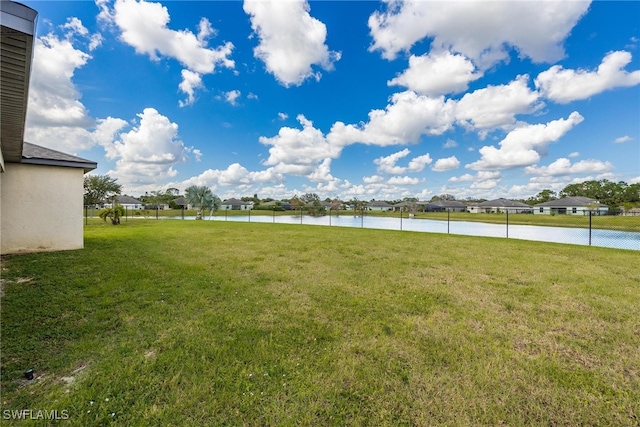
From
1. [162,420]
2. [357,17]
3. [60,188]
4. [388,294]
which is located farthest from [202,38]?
[162,420]

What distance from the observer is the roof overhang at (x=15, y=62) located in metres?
1.98

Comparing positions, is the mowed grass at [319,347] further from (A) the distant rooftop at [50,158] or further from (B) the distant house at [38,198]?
(A) the distant rooftop at [50,158]

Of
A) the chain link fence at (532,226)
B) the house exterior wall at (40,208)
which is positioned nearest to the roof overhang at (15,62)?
the house exterior wall at (40,208)

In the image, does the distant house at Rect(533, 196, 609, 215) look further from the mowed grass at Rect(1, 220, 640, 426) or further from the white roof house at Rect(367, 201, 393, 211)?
the mowed grass at Rect(1, 220, 640, 426)

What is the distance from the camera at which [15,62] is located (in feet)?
8.30

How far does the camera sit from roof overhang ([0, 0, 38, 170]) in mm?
1976

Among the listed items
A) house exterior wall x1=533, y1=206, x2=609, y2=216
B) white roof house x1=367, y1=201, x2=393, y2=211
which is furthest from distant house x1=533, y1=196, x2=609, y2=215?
white roof house x1=367, y1=201, x2=393, y2=211

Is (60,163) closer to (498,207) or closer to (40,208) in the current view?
(40,208)

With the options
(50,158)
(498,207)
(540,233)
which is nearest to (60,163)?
(50,158)

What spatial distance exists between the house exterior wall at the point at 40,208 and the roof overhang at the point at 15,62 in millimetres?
2559

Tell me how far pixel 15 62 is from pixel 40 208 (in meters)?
6.08

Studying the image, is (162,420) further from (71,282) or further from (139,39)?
(139,39)

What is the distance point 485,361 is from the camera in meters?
2.27

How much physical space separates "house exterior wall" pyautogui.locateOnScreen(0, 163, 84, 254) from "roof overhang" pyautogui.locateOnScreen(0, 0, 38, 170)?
2559 mm
